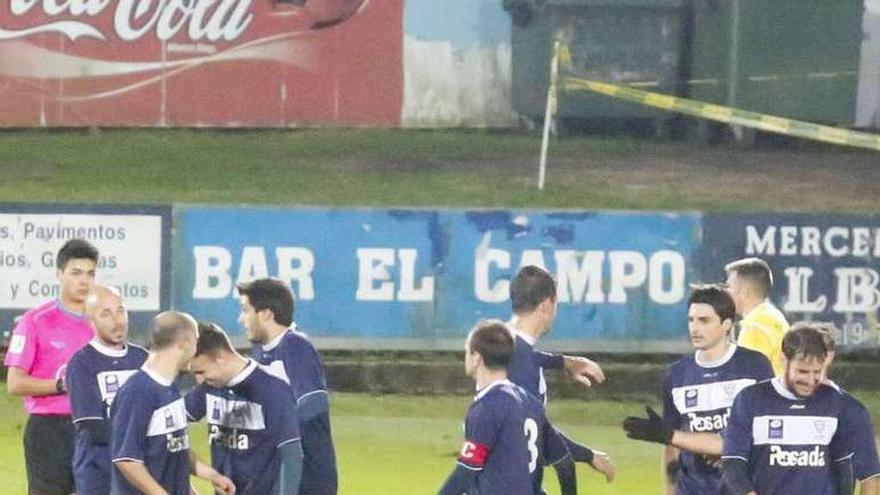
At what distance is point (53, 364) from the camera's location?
10.1 m

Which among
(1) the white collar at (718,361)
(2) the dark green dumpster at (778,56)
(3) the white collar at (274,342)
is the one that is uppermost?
(2) the dark green dumpster at (778,56)

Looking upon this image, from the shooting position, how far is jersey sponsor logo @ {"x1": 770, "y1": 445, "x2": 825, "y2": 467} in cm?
807

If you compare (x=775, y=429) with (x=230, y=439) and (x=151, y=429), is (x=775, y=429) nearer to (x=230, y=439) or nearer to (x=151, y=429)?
(x=230, y=439)

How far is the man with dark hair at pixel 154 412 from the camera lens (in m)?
8.03

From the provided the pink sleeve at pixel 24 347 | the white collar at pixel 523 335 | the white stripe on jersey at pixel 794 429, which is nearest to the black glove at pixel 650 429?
the white collar at pixel 523 335

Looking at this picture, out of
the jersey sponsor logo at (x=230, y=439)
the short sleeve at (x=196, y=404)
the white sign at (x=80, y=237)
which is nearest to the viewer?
the jersey sponsor logo at (x=230, y=439)

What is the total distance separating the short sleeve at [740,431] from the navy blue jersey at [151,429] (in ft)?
7.40

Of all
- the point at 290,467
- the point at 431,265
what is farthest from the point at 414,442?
the point at 290,467

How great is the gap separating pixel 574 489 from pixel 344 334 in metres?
8.03

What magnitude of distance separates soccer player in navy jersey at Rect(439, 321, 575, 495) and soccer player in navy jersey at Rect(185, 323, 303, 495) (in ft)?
2.65

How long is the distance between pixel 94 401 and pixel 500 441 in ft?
7.24

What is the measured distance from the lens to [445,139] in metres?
26.7

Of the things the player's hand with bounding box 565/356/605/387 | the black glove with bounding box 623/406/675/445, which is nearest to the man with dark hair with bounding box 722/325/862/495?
the black glove with bounding box 623/406/675/445

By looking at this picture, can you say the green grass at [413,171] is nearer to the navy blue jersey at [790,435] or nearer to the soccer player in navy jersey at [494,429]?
the navy blue jersey at [790,435]
